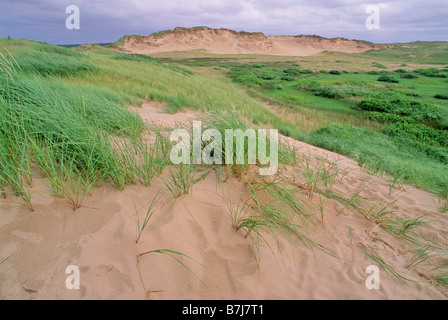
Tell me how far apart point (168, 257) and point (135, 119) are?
2.60 m

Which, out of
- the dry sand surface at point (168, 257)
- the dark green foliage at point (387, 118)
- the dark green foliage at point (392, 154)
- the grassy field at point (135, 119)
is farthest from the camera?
the dark green foliage at point (387, 118)

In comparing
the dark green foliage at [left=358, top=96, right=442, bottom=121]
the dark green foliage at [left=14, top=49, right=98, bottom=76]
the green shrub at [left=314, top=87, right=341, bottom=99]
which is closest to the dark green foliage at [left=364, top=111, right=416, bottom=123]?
the dark green foliage at [left=358, top=96, right=442, bottom=121]

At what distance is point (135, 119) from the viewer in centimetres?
342

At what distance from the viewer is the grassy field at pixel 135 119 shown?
180 centimetres

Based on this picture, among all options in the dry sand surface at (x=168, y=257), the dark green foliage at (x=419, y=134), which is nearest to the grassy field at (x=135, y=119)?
the dark green foliage at (x=419, y=134)

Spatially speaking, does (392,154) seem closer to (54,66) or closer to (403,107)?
(403,107)

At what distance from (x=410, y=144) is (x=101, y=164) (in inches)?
378

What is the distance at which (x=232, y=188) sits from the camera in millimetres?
2148

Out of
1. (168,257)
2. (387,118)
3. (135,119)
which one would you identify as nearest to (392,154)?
(387,118)

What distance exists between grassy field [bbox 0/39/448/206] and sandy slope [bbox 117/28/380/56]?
174 ft

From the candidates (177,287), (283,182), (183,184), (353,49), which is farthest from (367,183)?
(353,49)

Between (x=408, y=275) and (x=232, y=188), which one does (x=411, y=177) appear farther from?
(x=232, y=188)

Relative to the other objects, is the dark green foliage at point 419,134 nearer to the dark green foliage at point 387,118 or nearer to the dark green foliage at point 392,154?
the dark green foliage at point 392,154

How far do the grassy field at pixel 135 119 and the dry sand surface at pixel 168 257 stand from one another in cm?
22
